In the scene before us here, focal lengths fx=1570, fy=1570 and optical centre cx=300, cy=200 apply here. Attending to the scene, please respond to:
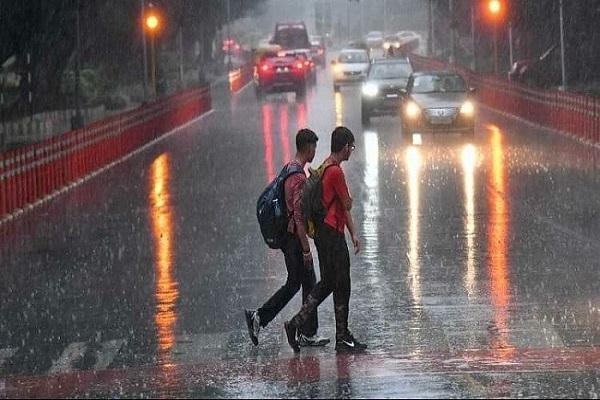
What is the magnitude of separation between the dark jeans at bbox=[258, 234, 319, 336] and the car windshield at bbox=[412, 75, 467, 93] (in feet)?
89.8

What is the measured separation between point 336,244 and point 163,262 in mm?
6715

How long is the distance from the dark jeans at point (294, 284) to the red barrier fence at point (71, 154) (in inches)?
484

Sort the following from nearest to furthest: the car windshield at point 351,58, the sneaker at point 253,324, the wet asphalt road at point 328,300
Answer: the wet asphalt road at point 328,300, the sneaker at point 253,324, the car windshield at point 351,58

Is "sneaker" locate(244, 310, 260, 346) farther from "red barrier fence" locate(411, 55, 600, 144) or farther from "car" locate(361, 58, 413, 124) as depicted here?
"car" locate(361, 58, 413, 124)

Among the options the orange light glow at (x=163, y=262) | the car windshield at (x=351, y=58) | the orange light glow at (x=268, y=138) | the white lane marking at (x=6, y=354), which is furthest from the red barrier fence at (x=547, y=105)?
the white lane marking at (x=6, y=354)

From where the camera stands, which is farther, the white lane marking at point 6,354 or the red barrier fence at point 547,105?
the red barrier fence at point 547,105

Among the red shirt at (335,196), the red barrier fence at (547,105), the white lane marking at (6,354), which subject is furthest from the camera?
the red barrier fence at (547,105)

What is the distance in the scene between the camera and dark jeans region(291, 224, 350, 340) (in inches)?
459

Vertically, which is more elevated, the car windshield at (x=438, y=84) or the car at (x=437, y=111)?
the car windshield at (x=438, y=84)

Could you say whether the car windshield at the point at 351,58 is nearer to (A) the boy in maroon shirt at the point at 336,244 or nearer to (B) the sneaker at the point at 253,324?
(B) the sneaker at the point at 253,324

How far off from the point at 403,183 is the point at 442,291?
39.2 feet

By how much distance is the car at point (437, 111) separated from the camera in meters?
37.9

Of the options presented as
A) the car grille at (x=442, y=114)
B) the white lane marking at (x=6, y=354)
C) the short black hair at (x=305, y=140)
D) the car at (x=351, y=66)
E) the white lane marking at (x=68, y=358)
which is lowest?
the car at (x=351, y=66)

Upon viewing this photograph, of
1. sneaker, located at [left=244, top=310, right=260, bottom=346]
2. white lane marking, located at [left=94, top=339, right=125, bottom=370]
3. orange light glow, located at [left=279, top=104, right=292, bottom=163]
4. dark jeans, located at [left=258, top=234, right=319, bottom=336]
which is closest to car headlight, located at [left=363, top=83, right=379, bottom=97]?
orange light glow, located at [left=279, top=104, right=292, bottom=163]
